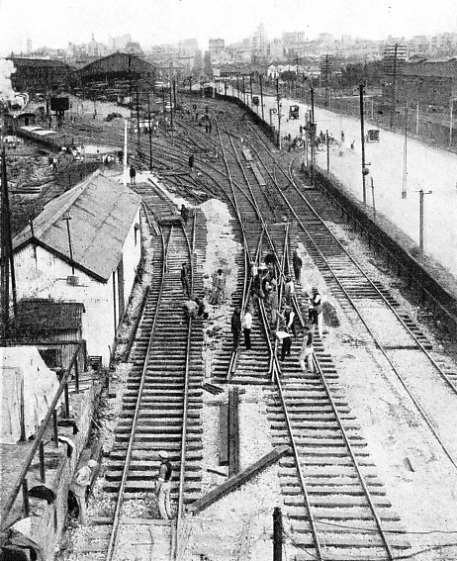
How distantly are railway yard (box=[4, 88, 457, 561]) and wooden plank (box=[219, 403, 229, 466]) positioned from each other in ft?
0.14

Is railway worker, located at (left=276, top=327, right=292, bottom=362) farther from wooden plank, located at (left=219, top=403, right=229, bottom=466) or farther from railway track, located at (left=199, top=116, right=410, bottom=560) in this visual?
wooden plank, located at (left=219, top=403, right=229, bottom=466)

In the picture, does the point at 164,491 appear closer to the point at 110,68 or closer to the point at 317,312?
the point at 317,312

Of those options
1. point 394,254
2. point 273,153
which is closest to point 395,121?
point 273,153

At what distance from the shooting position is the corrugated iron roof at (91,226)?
14977mm

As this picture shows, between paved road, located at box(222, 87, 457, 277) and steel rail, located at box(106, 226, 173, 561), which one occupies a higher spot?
paved road, located at box(222, 87, 457, 277)

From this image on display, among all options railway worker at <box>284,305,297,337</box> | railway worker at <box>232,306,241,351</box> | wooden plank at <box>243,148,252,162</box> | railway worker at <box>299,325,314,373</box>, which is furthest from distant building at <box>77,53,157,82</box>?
railway worker at <box>299,325,314,373</box>

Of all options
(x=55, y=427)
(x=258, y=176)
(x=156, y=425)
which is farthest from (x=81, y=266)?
(x=258, y=176)

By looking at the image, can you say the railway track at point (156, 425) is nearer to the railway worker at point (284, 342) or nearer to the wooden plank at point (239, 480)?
the wooden plank at point (239, 480)

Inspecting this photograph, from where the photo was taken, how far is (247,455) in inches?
459

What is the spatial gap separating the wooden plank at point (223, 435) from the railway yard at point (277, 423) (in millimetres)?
43

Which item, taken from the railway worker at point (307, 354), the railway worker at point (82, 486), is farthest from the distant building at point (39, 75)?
the railway worker at point (82, 486)

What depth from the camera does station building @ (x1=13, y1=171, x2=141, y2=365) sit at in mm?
14609

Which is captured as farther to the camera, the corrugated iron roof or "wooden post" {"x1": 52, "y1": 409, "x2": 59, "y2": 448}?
the corrugated iron roof

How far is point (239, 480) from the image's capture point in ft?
Result: 35.2
